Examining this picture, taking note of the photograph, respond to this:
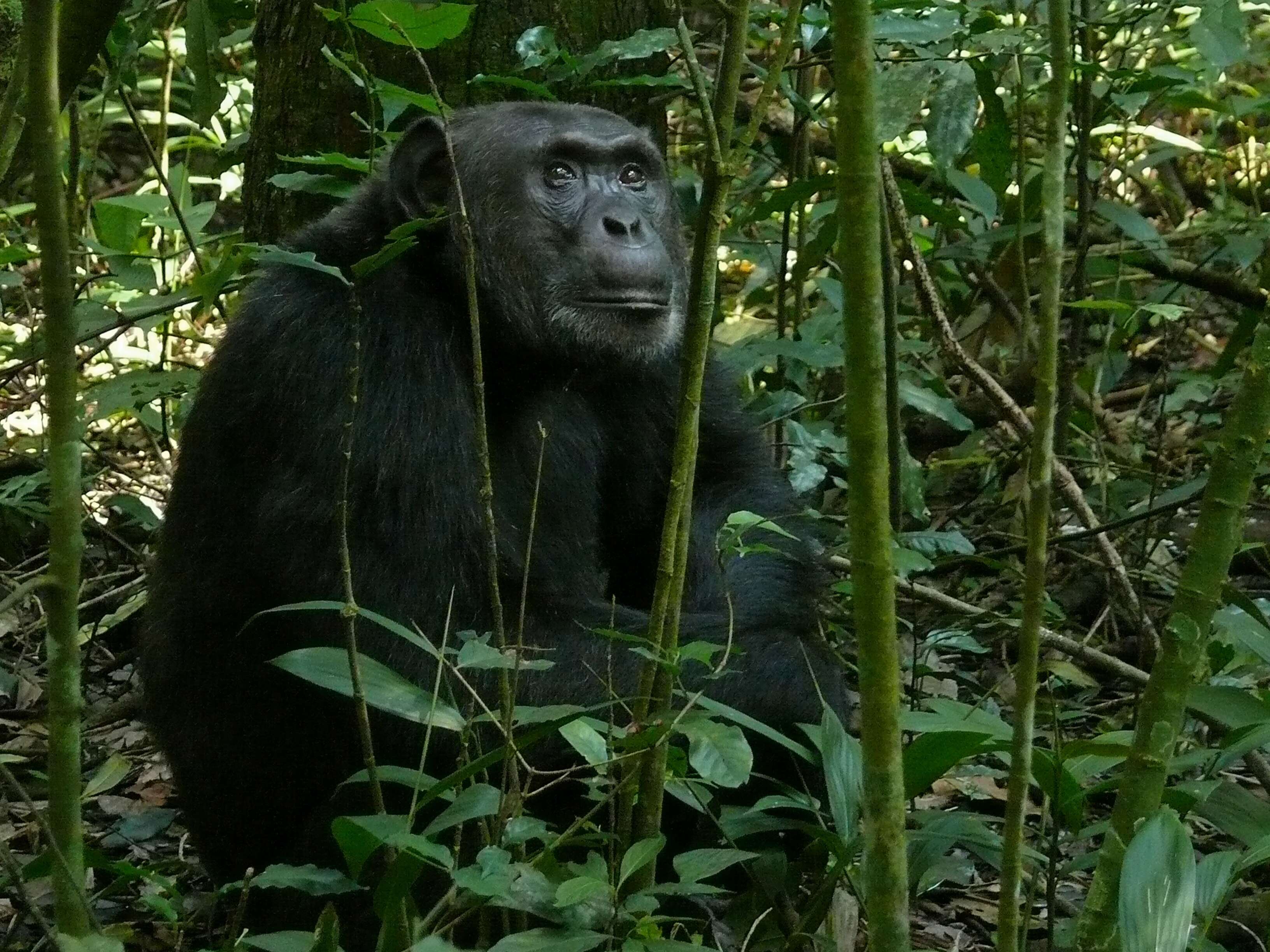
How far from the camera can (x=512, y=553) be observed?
444cm

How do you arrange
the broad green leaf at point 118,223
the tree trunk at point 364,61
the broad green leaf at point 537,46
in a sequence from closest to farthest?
1. the broad green leaf at point 537,46
2. the tree trunk at point 364,61
3. the broad green leaf at point 118,223

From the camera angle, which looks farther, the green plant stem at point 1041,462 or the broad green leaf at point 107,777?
the broad green leaf at point 107,777

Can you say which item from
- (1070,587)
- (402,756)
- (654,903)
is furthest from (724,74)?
(1070,587)

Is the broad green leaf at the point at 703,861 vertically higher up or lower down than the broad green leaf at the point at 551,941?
lower down

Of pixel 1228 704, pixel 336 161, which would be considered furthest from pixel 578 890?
pixel 336 161

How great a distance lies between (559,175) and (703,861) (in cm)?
256

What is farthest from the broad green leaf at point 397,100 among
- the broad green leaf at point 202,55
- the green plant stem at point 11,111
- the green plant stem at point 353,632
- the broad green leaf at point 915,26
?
the broad green leaf at point 915,26

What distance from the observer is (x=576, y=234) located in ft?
16.0

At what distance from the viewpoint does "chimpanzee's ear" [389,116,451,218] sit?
190 inches

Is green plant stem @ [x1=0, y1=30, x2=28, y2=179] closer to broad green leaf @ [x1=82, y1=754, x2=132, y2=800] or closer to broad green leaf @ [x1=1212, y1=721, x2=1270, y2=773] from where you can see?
broad green leaf @ [x1=82, y1=754, x2=132, y2=800]

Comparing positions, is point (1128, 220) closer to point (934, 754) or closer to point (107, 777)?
point (934, 754)

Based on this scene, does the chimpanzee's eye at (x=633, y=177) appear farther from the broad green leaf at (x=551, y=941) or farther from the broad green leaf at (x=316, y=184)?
the broad green leaf at (x=551, y=941)

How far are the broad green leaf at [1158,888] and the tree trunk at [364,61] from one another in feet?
11.9

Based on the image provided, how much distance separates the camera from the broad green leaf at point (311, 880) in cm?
319
